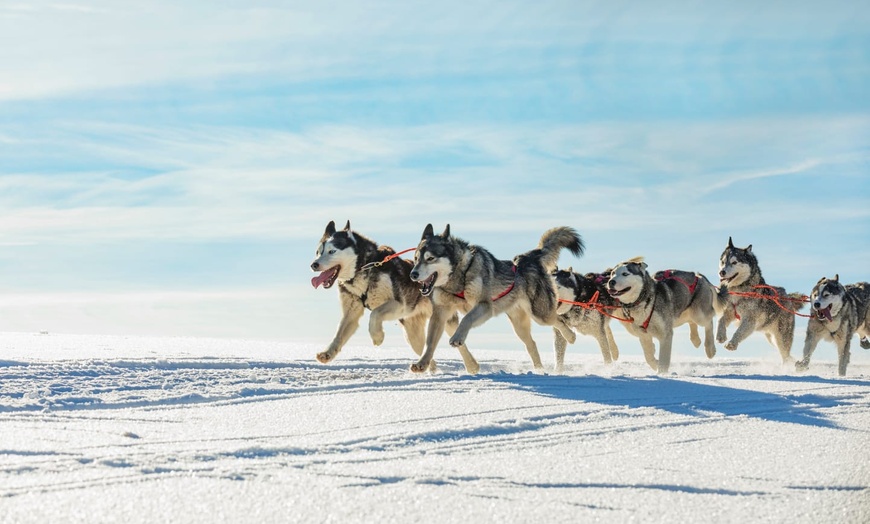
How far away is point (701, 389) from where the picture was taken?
653cm

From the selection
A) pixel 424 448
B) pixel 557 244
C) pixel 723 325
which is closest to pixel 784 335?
pixel 723 325

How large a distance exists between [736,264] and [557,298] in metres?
2.71

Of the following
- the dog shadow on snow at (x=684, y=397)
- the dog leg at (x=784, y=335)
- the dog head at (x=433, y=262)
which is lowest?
the dog shadow on snow at (x=684, y=397)

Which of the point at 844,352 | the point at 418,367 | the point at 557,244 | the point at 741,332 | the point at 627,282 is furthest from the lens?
the point at 741,332

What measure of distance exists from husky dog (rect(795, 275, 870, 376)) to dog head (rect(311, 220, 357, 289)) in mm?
5338

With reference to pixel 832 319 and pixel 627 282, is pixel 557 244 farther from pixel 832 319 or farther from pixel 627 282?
pixel 832 319

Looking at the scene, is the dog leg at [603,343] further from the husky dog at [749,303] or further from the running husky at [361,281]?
the running husky at [361,281]

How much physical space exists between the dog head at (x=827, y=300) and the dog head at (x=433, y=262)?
15.6 feet

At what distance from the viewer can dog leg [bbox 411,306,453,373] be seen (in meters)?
7.40

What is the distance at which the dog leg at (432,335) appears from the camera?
24.3 feet

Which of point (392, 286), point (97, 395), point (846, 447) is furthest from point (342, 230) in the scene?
point (846, 447)

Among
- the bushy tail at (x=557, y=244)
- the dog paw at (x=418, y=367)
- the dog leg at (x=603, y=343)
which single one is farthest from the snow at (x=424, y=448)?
the dog leg at (x=603, y=343)

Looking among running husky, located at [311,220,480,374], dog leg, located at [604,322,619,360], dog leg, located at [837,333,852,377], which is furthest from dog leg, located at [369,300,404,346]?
dog leg, located at [837,333,852,377]

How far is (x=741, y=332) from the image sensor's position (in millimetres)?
10742
